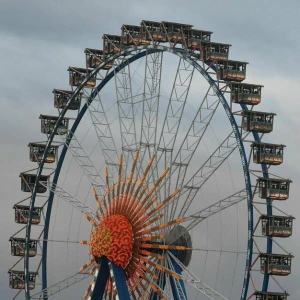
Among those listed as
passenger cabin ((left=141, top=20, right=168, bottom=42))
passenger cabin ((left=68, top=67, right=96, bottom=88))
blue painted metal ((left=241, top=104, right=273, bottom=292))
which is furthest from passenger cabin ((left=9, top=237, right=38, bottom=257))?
blue painted metal ((left=241, top=104, right=273, bottom=292))

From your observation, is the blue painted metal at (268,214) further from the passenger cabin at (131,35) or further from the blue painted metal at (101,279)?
the passenger cabin at (131,35)

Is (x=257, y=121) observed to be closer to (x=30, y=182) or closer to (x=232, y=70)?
(x=232, y=70)

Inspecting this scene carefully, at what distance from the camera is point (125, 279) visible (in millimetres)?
76125

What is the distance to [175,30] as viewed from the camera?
3159 inches

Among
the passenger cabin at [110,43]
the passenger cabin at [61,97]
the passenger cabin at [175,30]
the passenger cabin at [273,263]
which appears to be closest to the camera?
the passenger cabin at [273,263]

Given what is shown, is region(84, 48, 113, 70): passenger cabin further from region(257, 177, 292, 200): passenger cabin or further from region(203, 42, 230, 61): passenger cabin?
region(257, 177, 292, 200): passenger cabin

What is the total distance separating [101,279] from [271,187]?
9.63 m

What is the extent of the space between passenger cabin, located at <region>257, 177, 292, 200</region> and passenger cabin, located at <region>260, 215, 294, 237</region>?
0.97m

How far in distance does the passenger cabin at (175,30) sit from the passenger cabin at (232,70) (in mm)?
3548

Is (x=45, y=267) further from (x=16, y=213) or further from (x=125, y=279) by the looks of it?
(x=125, y=279)

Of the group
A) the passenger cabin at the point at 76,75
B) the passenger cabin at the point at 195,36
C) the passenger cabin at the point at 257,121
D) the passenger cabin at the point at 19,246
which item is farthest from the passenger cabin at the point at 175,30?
the passenger cabin at the point at 19,246

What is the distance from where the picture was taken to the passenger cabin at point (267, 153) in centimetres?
7462

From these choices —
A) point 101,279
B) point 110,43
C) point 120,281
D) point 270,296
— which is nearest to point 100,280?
point 101,279

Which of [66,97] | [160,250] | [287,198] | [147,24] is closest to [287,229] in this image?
[287,198]
